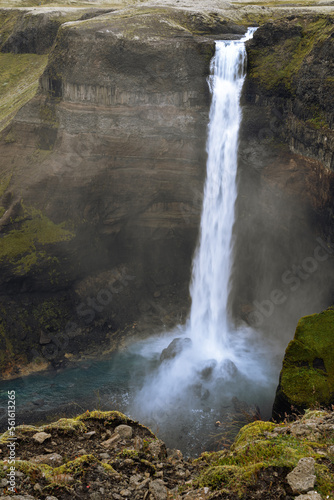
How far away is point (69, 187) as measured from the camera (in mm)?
26562

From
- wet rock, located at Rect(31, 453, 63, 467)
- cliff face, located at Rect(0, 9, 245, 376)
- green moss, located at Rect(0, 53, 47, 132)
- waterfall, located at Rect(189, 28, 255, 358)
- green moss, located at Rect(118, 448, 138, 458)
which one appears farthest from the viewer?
green moss, located at Rect(0, 53, 47, 132)

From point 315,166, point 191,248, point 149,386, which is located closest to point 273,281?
point 191,248

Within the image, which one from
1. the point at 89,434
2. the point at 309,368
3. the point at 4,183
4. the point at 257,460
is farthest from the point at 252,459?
the point at 4,183

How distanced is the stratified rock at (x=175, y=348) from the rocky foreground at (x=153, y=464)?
1416 centimetres

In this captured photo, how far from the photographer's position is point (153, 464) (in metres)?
8.16

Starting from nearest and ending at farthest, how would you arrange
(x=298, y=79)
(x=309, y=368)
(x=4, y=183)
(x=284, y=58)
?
(x=309, y=368) < (x=298, y=79) < (x=284, y=58) < (x=4, y=183)

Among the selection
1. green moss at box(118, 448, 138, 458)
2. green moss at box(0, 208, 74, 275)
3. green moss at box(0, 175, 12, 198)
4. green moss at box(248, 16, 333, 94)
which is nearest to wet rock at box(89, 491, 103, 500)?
green moss at box(118, 448, 138, 458)

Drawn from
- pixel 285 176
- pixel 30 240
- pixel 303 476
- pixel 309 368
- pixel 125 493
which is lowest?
pixel 309 368

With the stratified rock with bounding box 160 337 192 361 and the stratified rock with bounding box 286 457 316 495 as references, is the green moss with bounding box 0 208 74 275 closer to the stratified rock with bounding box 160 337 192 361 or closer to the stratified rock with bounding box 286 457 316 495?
the stratified rock with bounding box 160 337 192 361

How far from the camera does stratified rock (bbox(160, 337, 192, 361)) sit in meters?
23.5

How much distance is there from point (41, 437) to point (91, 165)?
21043 mm

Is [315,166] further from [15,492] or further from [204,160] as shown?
[15,492]

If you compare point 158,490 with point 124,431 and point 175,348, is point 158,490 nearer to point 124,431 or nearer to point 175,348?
point 124,431

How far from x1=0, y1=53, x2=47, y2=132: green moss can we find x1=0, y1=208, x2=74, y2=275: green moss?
34.1ft
